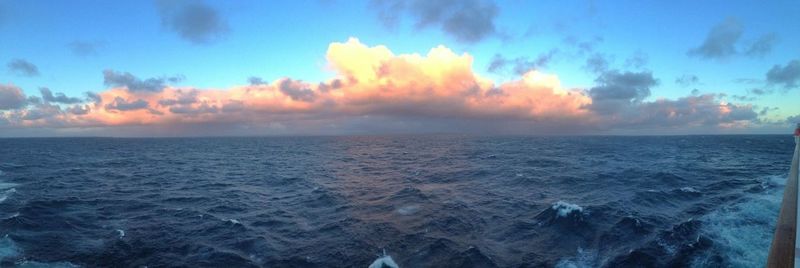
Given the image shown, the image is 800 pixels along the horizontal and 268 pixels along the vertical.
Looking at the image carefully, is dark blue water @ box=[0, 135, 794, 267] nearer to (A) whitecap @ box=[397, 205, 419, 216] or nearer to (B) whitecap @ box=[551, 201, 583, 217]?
(B) whitecap @ box=[551, 201, 583, 217]

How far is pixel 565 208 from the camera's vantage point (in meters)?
25.9

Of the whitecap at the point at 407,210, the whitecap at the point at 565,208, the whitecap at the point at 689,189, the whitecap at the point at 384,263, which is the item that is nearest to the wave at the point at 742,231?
the whitecap at the point at 689,189

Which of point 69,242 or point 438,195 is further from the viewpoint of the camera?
point 438,195

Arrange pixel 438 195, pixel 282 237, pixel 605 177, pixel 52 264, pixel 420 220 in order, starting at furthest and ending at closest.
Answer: pixel 605 177, pixel 438 195, pixel 420 220, pixel 282 237, pixel 52 264

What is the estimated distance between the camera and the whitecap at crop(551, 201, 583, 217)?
24919 millimetres

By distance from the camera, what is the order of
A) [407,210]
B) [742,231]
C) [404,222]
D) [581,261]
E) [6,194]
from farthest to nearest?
[6,194], [407,210], [404,222], [742,231], [581,261]

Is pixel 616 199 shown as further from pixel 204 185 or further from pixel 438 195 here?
pixel 204 185

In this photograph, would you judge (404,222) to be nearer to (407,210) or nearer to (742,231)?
(407,210)

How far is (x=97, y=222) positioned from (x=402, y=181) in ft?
92.7

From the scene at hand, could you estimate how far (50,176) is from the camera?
158ft

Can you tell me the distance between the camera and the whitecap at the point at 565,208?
24919 mm

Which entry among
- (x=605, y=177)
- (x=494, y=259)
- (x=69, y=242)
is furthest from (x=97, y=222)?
(x=605, y=177)

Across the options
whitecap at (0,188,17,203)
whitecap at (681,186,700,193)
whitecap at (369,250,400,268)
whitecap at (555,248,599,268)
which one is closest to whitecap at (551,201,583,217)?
whitecap at (555,248,599,268)

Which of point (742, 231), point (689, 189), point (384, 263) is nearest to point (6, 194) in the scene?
point (384, 263)
